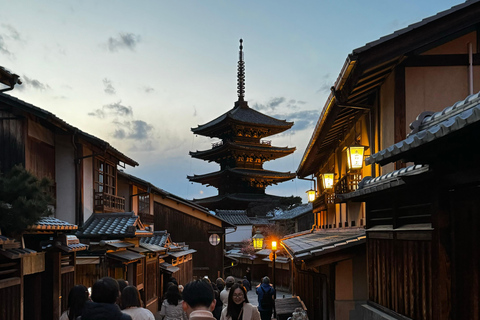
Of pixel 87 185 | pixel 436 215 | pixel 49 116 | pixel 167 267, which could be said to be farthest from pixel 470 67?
pixel 167 267

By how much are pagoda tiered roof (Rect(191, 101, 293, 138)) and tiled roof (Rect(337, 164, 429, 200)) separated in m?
40.0

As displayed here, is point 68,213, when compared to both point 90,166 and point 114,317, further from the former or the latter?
point 114,317

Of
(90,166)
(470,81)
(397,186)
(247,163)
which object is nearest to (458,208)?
(397,186)

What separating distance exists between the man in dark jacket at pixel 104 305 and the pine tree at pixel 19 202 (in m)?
4.58

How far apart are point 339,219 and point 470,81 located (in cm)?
963

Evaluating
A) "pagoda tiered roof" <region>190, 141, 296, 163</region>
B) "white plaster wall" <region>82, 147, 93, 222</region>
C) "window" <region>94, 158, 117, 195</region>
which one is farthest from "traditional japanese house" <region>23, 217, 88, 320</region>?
"pagoda tiered roof" <region>190, 141, 296, 163</region>

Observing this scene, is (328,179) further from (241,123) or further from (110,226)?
(241,123)

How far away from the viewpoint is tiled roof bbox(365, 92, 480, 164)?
4.38 m

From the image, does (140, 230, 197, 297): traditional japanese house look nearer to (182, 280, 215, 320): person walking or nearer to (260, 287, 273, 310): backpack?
(260, 287, 273, 310): backpack

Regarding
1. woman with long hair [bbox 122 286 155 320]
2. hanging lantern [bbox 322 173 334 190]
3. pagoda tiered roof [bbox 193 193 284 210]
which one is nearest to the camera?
woman with long hair [bbox 122 286 155 320]

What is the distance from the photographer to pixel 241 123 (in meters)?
50.6

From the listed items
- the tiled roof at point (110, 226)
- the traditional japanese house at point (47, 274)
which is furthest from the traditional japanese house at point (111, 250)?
the traditional japanese house at point (47, 274)

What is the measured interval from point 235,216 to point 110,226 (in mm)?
37312

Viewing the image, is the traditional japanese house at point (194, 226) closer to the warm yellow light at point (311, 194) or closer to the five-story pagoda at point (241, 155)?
the warm yellow light at point (311, 194)
